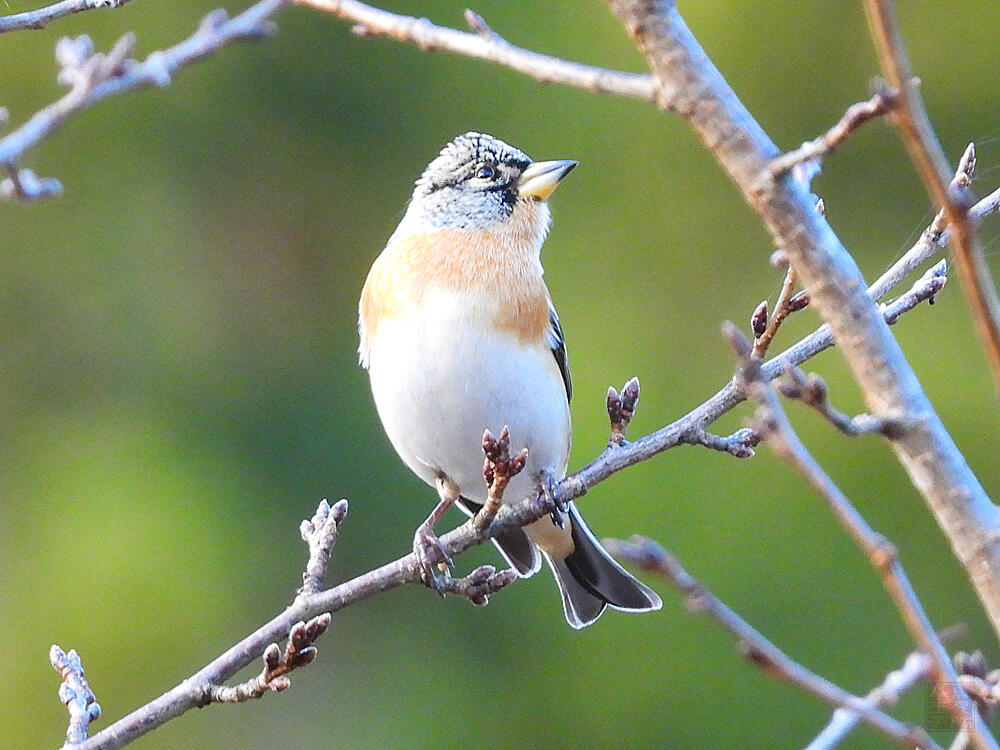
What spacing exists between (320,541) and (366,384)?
15.3 ft

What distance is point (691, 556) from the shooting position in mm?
6574

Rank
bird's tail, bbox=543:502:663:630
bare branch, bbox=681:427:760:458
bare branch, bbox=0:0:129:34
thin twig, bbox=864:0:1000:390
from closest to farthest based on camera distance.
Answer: thin twig, bbox=864:0:1000:390 < bare branch, bbox=0:0:129:34 < bare branch, bbox=681:427:760:458 < bird's tail, bbox=543:502:663:630

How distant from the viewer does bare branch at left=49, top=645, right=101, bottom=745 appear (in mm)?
2469

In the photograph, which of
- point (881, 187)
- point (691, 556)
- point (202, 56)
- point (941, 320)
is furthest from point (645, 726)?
point (202, 56)

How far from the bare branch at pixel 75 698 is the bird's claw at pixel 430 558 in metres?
0.66

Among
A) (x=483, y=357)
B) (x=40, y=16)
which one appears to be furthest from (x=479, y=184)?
(x=40, y=16)

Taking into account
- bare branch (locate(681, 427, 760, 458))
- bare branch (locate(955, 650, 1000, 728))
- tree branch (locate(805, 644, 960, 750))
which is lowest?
tree branch (locate(805, 644, 960, 750))

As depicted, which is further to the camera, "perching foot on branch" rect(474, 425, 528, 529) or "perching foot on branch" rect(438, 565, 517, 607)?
"perching foot on branch" rect(438, 565, 517, 607)

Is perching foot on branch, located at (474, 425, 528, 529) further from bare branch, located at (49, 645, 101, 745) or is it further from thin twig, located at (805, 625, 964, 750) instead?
thin twig, located at (805, 625, 964, 750)

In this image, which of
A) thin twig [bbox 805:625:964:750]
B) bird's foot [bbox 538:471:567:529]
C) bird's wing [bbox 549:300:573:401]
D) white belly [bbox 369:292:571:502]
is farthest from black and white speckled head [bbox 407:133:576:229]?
thin twig [bbox 805:625:964:750]

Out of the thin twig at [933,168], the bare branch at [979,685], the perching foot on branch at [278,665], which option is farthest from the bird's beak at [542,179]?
the thin twig at [933,168]

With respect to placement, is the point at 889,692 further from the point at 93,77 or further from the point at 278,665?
the point at 278,665

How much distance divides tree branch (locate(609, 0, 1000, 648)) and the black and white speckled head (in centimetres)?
215

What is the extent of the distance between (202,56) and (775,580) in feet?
16.5
